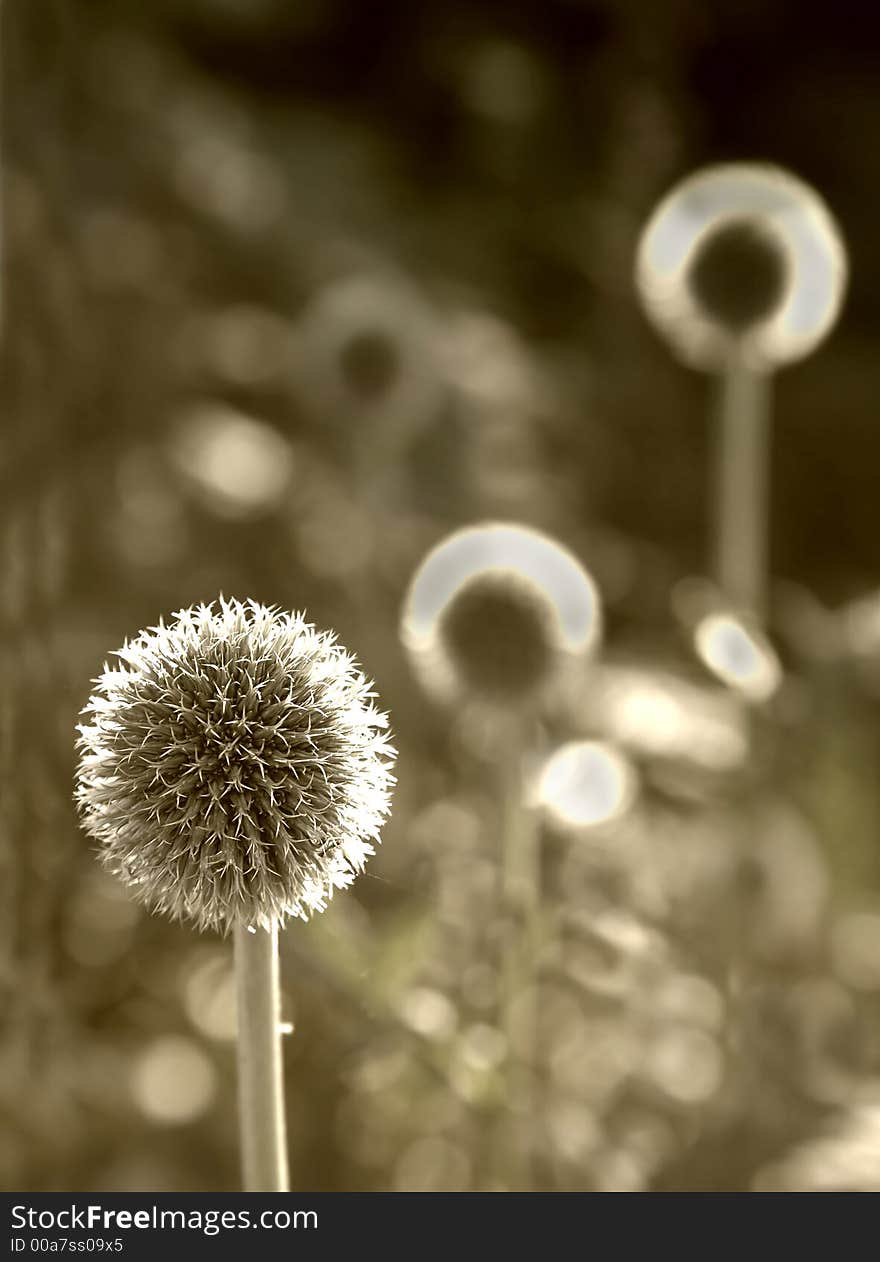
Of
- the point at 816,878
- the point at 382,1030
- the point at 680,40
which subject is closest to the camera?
the point at 382,1030

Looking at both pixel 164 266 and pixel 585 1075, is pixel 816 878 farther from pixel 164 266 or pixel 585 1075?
pixel 164 266

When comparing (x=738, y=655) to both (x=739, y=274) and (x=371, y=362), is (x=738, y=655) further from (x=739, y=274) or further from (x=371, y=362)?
(x=371, y=362)

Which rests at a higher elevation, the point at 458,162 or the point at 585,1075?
the point at 458,162

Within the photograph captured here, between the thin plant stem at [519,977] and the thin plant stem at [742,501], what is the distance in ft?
0.49

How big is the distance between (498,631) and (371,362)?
35 centimetres

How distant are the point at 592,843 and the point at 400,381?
0.44 metres

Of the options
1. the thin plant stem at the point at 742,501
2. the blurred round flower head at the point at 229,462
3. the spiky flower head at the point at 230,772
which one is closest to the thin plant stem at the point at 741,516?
the thin plant stem at the point at 742,501

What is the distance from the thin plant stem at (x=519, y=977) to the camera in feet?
1.44

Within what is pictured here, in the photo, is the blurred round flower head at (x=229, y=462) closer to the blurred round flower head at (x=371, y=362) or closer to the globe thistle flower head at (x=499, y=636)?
the blurred round flower head at (x=371, y=362)

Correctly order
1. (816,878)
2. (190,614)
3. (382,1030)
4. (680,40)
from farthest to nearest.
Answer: (680,40) < (816,878) < (382,1030) < (190,614)

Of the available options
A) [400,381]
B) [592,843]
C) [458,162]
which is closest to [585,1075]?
[592,843]

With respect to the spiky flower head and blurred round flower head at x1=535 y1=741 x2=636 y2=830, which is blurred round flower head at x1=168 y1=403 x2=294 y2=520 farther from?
the spiky flower head

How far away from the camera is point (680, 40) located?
87cm

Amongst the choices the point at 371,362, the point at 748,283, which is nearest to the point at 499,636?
the point at 748,283
